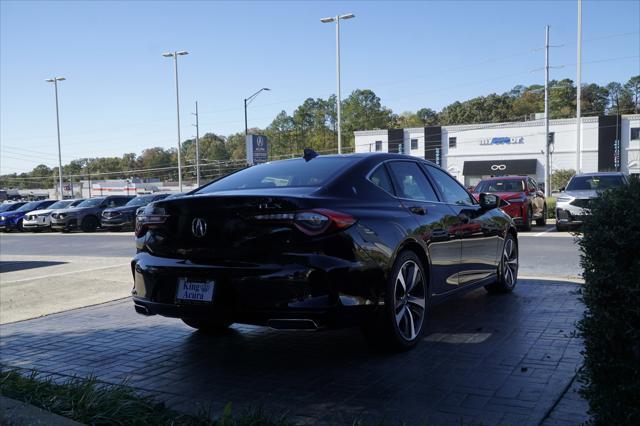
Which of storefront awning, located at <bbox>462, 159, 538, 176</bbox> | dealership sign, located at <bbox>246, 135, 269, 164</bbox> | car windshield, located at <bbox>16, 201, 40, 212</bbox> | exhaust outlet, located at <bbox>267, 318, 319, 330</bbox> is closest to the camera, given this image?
exhaust outlet, located at <bbox>267, 318, 319, 330</bbox>

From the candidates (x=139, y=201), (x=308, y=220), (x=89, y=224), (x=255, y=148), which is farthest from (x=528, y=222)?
(x=89, y=224)

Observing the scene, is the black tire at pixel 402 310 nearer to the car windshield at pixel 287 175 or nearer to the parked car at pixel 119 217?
the car windshield at pixel 287 175

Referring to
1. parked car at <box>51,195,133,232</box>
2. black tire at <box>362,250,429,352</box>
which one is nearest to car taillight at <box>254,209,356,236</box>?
black tire at <box>362,250,429,352</box>

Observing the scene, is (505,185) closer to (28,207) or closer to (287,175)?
(287,175)

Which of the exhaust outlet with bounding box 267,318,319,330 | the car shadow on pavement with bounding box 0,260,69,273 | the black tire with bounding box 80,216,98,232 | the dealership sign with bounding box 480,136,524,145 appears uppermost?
the dealership sign with bounding box 480,136,524,145

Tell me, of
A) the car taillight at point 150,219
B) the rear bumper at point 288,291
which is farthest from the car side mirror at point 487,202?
the car taillight at point 150,219

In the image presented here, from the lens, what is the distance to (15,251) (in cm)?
1761

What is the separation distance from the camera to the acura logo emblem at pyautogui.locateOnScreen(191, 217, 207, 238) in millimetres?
4227

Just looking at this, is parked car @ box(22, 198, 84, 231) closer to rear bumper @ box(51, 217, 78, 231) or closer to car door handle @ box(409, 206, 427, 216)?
rear bumper @ box(51, 217, 78, 231)

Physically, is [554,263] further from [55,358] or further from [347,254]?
[55,358]

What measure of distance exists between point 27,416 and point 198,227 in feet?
5.41

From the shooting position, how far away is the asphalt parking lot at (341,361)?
11.7ft

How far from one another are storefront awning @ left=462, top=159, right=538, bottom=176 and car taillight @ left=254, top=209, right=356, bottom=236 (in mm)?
59048

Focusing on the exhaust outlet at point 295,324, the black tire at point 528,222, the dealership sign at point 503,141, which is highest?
the dealership sign at point 503,141
